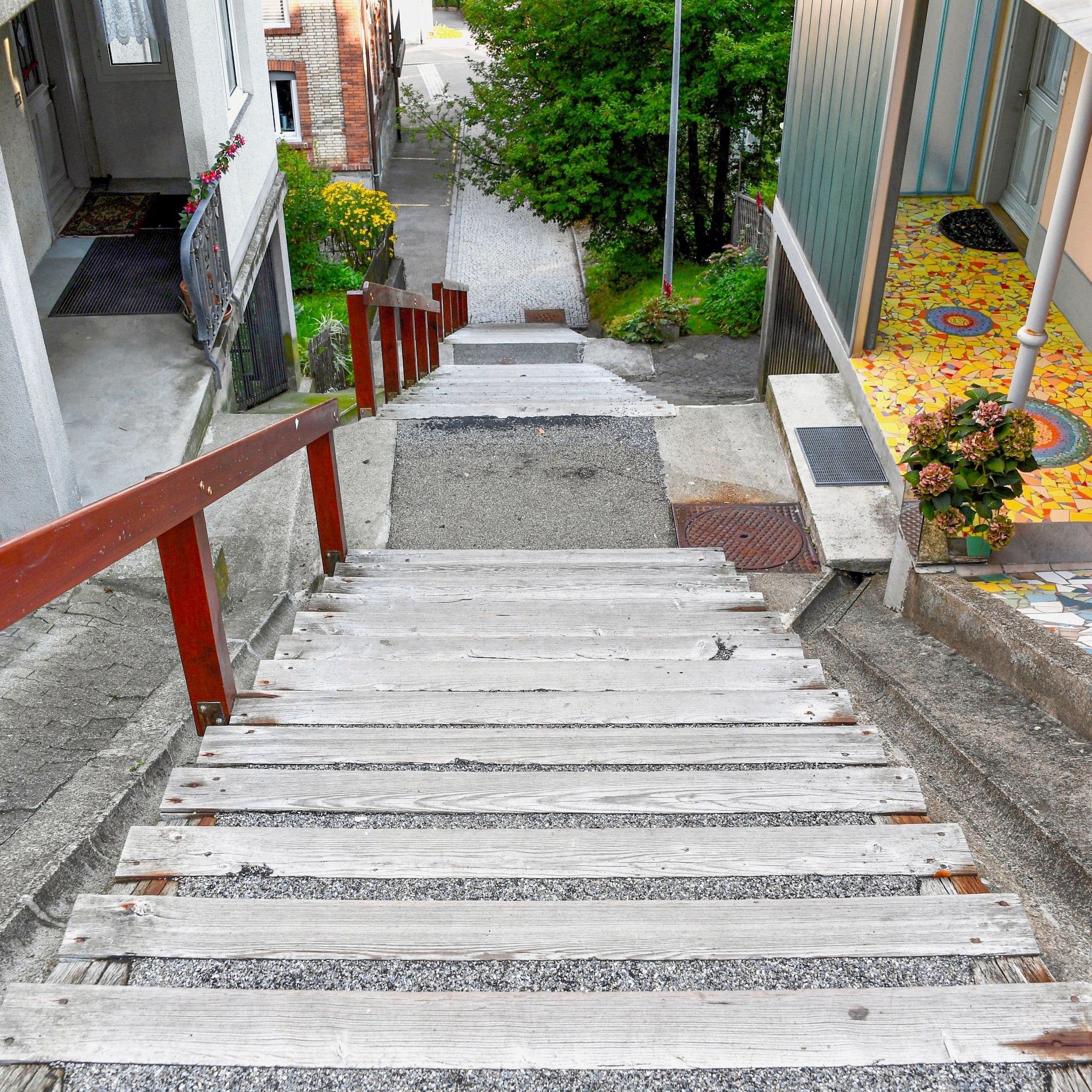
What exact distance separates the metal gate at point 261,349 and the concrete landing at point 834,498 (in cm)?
485

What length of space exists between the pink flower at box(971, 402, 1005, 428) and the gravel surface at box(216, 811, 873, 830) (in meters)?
2.35

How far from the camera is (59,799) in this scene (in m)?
2.89

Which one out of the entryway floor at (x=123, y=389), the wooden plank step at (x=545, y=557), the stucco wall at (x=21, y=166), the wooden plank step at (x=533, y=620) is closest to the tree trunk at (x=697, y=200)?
the stucco wall at (x=21, y=166)

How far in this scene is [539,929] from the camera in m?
2.21

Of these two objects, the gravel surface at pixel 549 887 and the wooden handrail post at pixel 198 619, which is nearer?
the gravel surface at pixel 549 887

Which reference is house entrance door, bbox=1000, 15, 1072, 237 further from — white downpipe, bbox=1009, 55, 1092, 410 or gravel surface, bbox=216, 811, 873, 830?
gravel surface, bbox=216, 811, 873, 830

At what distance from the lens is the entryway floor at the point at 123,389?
671cm

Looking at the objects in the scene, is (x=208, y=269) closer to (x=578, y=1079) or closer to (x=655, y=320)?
(x=578, y=1079)

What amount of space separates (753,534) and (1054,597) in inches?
77.5

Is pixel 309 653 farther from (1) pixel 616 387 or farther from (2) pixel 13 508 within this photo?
(1) pixel 616 387

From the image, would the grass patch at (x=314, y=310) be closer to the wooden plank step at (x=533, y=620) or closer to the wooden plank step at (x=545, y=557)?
the wooden plank step at (x=545, y=557)

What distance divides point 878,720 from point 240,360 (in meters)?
8.22

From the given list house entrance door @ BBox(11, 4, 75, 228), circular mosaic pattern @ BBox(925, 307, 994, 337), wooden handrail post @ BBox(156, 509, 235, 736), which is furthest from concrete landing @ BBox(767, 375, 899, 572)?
house entrance door @ BBox(11, 4, 75, 228)

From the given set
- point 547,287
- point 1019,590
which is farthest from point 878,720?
point 547,287
